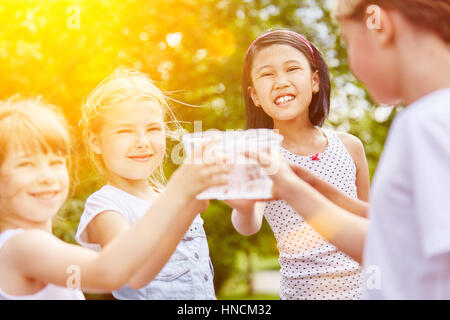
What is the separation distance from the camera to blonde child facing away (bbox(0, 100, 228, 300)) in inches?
45.3

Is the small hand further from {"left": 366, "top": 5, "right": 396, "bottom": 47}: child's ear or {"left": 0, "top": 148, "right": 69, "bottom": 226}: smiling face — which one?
{"left": 366, "top": 5, "right": 396, "bottom": 47}: child's ear

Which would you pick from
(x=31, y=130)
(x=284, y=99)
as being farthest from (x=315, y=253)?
(x=31, y=130)

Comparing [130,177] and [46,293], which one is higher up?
[130,177]

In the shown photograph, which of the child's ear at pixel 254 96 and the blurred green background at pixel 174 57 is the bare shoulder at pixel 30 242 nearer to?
the blurred green background at pixel 174 57

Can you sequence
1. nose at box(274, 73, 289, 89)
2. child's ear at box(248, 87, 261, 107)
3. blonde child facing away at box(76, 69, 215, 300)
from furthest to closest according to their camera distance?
1. child's ear at box(248, 87, 261, 107)
2. nose at box(274, 73, 289, 89)
3. blonde child facing away at box(76, 69, 215, 300)

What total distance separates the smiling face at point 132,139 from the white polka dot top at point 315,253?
584 mm

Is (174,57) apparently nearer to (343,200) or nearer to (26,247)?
(343,200)

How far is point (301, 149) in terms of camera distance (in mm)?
2082

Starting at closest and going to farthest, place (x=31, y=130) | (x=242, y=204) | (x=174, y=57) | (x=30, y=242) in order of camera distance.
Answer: (x=30, y=242) < (x=31, y=130) < (x=242, y=204) < (x=174, y=57)

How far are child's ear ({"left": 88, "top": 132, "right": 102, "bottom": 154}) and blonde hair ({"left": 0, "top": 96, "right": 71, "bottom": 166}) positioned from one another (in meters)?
0.28

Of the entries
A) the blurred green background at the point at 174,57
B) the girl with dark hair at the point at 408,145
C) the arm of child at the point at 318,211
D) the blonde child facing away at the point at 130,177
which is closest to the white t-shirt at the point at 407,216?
the girl with dark hair at the point at 408,145

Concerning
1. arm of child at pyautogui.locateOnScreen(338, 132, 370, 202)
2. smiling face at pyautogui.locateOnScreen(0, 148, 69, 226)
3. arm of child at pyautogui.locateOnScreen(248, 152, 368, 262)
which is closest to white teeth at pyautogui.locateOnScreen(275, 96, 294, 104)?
arm of child at pyautogui.locateOnScreen(338, 132, 370, 202)

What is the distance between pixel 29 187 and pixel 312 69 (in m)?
1.24

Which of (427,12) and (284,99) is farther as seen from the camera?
(284,99)
